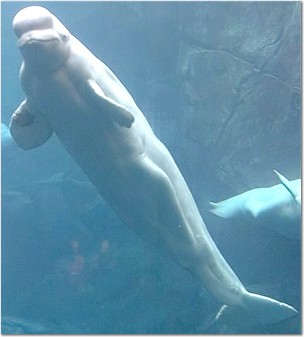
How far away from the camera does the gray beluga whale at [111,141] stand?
17.4ft

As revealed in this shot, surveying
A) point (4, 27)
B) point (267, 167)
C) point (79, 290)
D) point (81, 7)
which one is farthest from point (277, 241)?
point (4, 27)

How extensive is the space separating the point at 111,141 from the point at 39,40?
135cm

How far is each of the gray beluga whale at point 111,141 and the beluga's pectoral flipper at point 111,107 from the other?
0.01m

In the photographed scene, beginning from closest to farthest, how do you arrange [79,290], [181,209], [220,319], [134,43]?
1. [181,209]
2. [220,319]
3. [79,290]
4. [134,43]

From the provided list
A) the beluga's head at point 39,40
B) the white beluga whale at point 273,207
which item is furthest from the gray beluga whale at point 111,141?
the white beluga whale at point 273,207

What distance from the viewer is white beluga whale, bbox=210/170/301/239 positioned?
288 inches

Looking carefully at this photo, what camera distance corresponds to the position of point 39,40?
5043mm

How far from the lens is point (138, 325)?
28.0 ft

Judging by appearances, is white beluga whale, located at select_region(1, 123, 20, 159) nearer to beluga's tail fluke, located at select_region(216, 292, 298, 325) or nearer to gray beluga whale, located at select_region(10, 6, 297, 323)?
gray beluga whale, located at select_region(10, 6, 297, 323)

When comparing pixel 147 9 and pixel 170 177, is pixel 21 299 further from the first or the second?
pixel 147 9

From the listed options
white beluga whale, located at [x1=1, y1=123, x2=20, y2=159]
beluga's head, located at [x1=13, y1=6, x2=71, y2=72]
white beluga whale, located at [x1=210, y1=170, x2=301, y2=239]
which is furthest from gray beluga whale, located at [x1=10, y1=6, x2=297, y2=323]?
white beluga whale, located at [x1=1, y1=123, x2=20, y2=159]

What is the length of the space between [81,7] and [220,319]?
6882 millimetres

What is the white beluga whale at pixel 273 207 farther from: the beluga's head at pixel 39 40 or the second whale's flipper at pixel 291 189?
the beluga's head at pixel 39 40

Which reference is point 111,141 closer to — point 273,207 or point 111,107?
point 111,107
